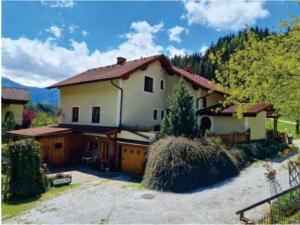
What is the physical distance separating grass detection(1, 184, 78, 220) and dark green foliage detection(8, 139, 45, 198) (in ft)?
1.42

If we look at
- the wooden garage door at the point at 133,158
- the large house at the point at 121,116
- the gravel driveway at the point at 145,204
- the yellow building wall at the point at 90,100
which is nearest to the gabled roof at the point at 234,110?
the large house at the point at 121,116

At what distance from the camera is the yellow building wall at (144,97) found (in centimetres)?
2111

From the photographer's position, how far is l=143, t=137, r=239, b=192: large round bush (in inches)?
552

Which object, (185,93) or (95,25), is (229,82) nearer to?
(185,93)

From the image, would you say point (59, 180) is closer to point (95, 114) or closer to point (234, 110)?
point (95, 114)

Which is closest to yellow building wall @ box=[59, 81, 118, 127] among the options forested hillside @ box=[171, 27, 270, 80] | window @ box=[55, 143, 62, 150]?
window @ box=[55, 143, 62, 150]

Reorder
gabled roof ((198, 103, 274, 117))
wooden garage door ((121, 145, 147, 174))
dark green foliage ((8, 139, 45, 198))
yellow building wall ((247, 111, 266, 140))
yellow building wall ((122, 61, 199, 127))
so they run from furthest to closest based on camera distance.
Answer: yellow building wall ((247, 111, 266, 140)) < gabled roof ((198, 103, 274, 117)) < yellow building wall ((122, 61, 199, 127)) < wooden garage door ((121, 145, 147, 174)) < dark green foliage ((8, 139, 45, 198))

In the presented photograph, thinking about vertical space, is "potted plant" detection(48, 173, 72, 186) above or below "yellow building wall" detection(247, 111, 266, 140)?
below

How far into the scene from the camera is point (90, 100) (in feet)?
75.0

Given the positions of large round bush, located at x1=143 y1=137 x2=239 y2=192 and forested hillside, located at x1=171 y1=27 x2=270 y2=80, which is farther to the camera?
forested hillside, located at x1=171 y1=27 x2=270 y2=80

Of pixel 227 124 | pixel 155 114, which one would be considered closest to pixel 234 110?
pixel 227 124

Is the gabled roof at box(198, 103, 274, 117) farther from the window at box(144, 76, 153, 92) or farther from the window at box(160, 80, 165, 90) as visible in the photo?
the window at box(144, 76, 153, 92)

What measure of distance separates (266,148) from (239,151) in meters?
4.31

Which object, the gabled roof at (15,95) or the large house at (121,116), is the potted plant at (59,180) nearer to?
the large house at (121,116)
